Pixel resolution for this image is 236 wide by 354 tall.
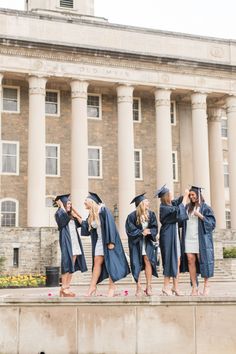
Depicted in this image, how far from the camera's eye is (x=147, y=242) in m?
13.3

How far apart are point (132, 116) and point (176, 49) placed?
6.45m

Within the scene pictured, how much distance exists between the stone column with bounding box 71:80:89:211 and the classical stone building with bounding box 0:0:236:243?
7 centimetres

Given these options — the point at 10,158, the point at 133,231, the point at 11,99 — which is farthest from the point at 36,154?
the point at 133,231

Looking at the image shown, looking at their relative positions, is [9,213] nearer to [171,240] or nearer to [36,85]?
[36,85]

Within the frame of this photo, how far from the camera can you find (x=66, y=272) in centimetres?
1341

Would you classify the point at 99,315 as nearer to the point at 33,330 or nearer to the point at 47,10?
the point at 33,330

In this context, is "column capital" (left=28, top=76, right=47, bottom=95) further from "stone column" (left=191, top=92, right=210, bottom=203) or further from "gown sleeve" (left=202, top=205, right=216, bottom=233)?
"gown sleeve" (left=202, top=205, right=216, bottom=233)

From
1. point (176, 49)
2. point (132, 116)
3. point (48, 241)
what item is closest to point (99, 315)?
point (48, 241)

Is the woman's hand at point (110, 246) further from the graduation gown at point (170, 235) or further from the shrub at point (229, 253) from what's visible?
the shrub at point (229, 253)

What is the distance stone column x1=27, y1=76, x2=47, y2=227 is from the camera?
38156mm

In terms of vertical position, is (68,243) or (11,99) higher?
(11,99)

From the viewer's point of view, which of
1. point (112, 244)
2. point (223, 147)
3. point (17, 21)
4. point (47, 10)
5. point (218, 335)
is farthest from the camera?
point (223, 147)

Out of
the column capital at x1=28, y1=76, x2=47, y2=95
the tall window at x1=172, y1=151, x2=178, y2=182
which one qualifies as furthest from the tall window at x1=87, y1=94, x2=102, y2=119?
the tall window at x1=172, y1=151, x2=178, y2=182

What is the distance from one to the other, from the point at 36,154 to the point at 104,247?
26.4 meters
